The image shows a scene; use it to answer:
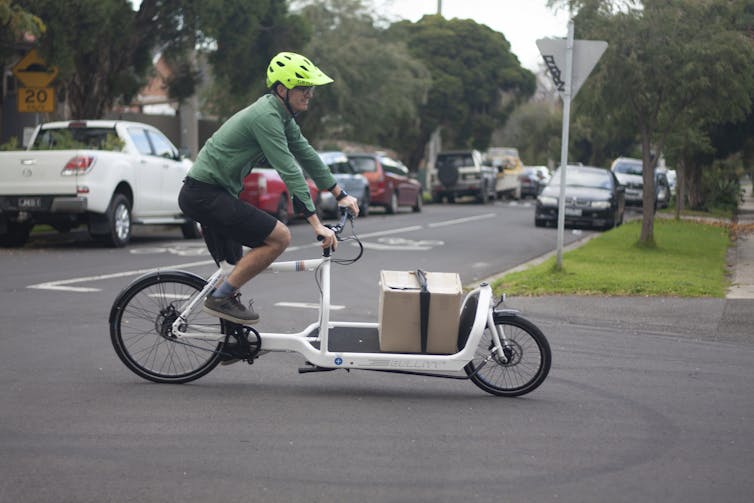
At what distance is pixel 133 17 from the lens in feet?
70.9

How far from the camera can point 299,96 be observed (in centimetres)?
666

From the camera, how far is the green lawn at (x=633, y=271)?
12.7 m

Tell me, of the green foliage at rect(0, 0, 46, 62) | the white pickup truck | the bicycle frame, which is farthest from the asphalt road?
the green foliage at rect(0, 0, 46, 62)

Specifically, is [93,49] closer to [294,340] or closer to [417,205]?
[417,205]

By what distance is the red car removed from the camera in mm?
21797

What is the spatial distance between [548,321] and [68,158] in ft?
27.9

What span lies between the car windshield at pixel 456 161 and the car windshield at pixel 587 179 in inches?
484

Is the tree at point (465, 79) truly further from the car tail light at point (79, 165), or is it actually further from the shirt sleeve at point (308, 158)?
the shirt sleeve at point (308, 158)

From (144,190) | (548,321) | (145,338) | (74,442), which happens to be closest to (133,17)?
(144,190)

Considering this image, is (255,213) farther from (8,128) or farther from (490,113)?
(490,113)

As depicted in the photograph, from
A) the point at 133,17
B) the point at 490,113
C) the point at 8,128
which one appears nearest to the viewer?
the point at 133,17

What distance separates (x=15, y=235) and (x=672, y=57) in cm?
1027

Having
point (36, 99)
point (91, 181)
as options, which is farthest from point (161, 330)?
point (36, 99)

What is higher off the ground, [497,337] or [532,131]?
[532,131]
